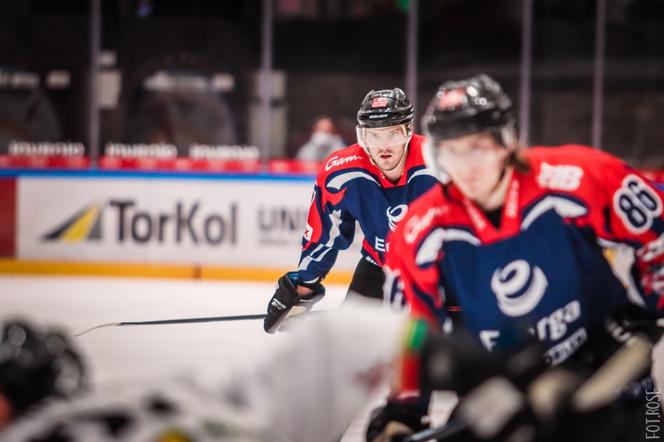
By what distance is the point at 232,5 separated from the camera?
9.83 meters

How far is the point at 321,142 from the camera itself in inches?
378

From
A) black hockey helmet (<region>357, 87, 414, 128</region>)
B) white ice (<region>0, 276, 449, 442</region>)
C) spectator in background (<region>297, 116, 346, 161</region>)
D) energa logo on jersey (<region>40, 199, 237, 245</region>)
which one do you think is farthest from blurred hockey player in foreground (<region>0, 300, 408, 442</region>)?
spectator in background (<region>297, 116, 346, 161</region>)

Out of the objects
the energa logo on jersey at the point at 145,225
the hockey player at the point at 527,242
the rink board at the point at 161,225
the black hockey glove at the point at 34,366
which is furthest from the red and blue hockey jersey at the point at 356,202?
the energa logo on jersey at the point at 145,225

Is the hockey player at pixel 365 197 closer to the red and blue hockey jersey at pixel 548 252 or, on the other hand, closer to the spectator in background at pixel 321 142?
the red and blue hockey jersey at pixel 548 252

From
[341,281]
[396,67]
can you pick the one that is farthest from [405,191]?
[396,67]

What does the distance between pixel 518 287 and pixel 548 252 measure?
9cm

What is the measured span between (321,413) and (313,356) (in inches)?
4.5

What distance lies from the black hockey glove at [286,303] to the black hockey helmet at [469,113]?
5.49 ft

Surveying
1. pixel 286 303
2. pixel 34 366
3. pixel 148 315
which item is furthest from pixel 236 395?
pixel 148 315

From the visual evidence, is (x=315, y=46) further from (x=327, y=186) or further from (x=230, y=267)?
(x=327, y=186)

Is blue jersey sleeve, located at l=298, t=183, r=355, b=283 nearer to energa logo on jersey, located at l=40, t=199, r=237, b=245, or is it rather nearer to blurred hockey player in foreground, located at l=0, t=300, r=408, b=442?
blurred hockey player in foreground, located at l=0, t=300, r=408, b=442

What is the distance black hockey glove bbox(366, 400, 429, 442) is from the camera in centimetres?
212

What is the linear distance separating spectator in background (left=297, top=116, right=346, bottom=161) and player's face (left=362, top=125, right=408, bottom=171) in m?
5.74

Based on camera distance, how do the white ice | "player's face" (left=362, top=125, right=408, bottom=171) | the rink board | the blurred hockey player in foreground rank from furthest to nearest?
the rink board < the white ice < "player's face" (left=362, top=125, right=408, bottom=171) < the blurred hockey player in foreground
